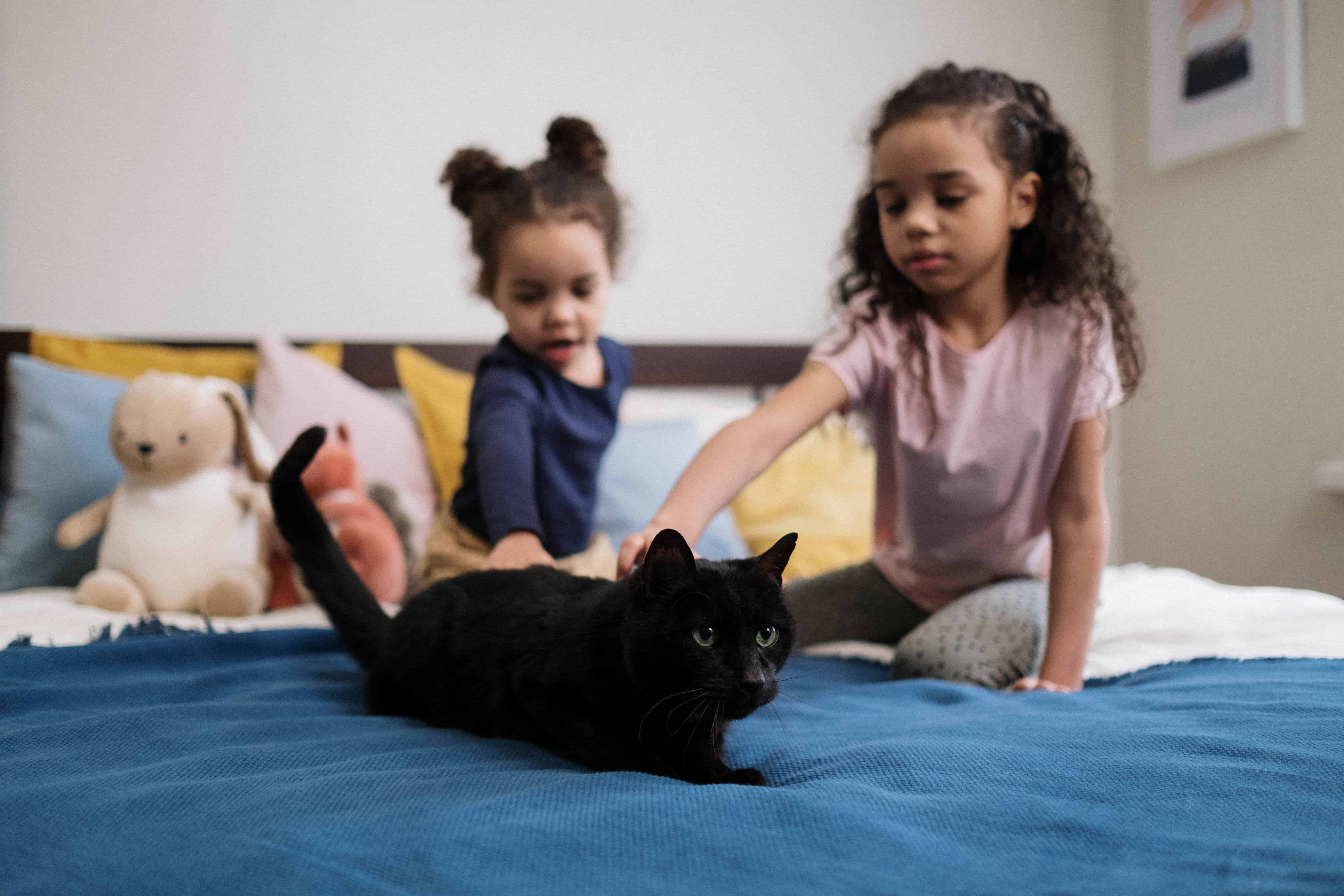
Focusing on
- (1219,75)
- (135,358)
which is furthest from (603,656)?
(1219,75)

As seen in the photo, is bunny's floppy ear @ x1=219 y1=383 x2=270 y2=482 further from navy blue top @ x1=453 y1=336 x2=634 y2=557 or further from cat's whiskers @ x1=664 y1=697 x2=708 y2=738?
cat's whiskers @ x1=664 y1=697 x2=708 y2=738

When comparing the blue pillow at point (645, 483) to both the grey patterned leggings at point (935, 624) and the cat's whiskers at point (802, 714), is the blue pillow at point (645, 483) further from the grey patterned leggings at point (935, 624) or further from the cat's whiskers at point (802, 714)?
the cat's whiskers at point (802, 714)

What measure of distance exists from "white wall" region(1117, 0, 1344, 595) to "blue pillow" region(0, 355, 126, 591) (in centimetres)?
258

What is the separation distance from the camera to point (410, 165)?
7.93ft

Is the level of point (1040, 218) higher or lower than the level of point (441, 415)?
higher

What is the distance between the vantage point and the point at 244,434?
172 centimetres

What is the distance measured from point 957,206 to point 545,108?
152cm

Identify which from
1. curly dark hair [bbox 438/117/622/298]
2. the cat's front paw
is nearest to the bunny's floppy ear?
curly dark hair [bbox 438/117/622/298]

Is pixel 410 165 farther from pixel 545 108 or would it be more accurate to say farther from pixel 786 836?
pixel 786 836

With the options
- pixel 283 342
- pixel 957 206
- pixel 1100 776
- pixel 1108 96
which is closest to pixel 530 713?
pixel 1100 776

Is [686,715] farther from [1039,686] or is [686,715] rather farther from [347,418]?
[347,418]

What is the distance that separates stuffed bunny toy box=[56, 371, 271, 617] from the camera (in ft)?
5.24

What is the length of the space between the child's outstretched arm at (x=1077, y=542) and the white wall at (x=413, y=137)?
A: 31.2 inches

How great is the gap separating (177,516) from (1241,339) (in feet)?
8.41
